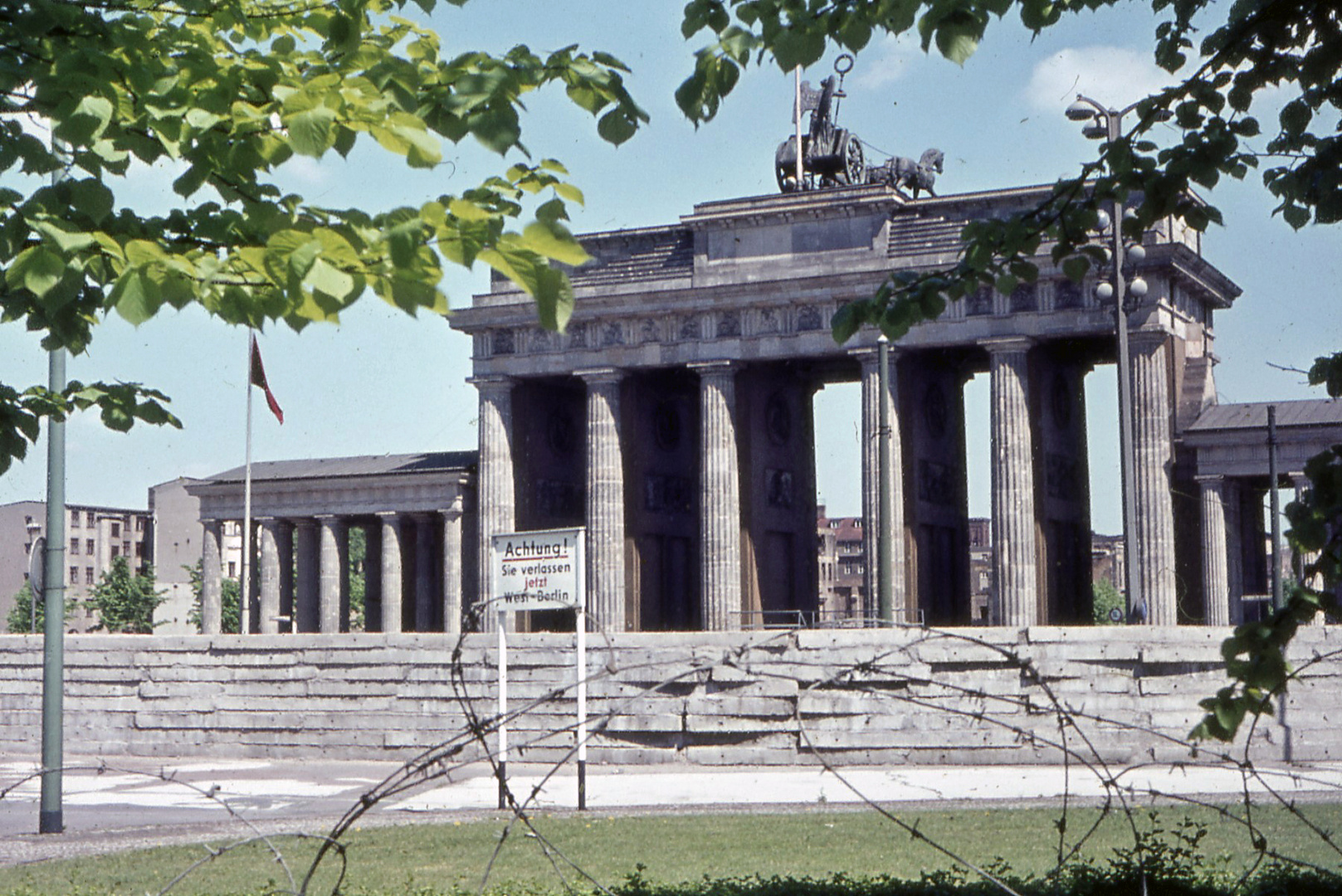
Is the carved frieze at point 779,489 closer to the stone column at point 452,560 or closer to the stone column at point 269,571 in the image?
the stone column at point 452,560

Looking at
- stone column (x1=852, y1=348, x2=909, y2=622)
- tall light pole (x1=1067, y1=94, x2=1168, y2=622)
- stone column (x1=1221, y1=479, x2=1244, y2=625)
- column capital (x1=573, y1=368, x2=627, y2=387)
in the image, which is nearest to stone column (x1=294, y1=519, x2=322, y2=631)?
column capital (x1=573, y1=368, x2=627, y2=387)

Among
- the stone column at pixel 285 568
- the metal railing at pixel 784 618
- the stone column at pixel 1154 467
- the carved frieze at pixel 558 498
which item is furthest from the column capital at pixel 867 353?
the stone column at pixel 285 568

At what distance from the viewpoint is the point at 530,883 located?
419 inches

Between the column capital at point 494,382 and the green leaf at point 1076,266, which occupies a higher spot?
the column capital at point 494,382

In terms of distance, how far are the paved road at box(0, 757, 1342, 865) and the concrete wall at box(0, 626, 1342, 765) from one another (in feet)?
2.12

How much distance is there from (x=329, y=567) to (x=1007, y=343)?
30004mm

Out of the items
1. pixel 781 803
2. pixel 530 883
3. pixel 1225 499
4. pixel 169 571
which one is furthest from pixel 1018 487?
pixel 169 571

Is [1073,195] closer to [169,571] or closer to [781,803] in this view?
[781,803]

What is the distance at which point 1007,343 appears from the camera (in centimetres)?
5362

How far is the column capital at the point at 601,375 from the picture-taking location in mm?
59156

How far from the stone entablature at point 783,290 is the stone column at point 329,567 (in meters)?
11.0

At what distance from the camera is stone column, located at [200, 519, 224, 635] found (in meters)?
68.1

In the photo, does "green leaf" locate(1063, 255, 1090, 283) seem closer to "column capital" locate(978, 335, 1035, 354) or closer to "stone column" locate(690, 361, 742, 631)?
"column capital" locate(978, 335, 1035, 354)

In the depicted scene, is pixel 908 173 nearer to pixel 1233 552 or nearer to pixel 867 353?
pixel 867 353
